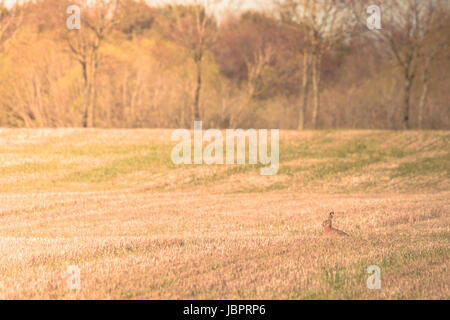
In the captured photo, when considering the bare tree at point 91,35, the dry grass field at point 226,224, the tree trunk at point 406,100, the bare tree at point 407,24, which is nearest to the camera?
the dry grass field at point 226,224

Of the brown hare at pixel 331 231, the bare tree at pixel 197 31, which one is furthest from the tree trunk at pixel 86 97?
the brown hare at pixel 331 231

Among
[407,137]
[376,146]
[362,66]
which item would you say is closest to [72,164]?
[376,146]

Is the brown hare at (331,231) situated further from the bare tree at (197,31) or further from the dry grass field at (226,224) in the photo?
the bare tree at (197,31)

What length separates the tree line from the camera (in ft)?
109

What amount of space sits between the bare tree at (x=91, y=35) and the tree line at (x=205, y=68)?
0.07 meters

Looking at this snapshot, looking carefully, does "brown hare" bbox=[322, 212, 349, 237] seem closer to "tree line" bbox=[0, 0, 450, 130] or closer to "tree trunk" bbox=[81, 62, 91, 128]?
"tree line" bbox=[0, 0, 450, 130]

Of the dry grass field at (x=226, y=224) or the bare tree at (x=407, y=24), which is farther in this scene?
the bare tree at (x=407, y=24)

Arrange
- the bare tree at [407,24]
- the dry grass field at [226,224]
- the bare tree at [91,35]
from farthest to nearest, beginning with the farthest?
1. the bare tree at [91,35]
2. the bare tree at [407,24]
3. the dry grass field at [226,224]

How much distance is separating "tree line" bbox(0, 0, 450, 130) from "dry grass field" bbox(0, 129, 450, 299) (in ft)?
28.1

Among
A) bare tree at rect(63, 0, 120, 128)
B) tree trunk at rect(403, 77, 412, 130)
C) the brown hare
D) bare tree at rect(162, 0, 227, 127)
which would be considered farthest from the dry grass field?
bare tree at rect(162, 0, 227, 127)

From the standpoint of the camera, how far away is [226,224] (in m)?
12.1

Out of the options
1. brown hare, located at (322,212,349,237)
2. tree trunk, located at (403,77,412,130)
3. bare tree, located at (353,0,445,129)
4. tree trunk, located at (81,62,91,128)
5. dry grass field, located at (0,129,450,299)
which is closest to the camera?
dry grass field, located at (0,129,450,299)

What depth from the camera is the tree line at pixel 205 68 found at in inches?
1305

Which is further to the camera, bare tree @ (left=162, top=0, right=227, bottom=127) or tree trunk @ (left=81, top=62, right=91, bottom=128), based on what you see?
tree trunk @ (left=81, top=62, right=91, bottom=128)
